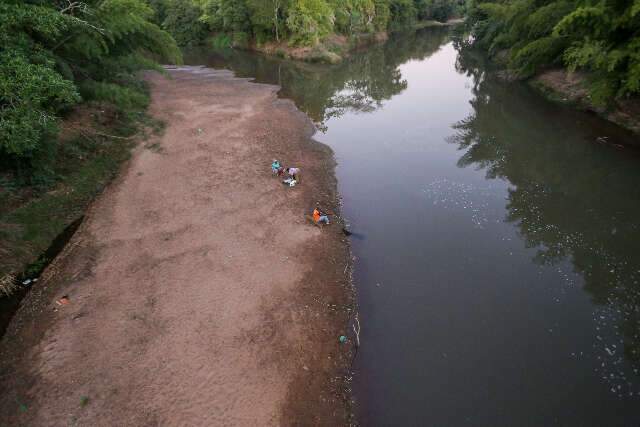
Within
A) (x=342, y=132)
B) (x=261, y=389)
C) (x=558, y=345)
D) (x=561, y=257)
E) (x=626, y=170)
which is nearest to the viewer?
(x=261, y=389)

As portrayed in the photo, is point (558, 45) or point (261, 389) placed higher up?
point (558, 45)

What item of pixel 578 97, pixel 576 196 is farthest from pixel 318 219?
pixel 578 97

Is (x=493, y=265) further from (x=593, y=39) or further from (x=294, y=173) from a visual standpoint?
(x=593, y=39)

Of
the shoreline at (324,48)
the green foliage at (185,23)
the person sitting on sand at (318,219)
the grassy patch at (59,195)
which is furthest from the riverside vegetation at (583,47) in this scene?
the green foliage at (185,23)

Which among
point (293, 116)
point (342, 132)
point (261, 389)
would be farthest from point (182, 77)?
point (261, 389)

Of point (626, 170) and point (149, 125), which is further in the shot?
point (149, 125)

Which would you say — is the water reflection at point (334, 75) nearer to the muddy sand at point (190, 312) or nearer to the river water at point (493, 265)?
the river water at point (493, 265)

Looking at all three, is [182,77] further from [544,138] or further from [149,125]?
[544,138]
